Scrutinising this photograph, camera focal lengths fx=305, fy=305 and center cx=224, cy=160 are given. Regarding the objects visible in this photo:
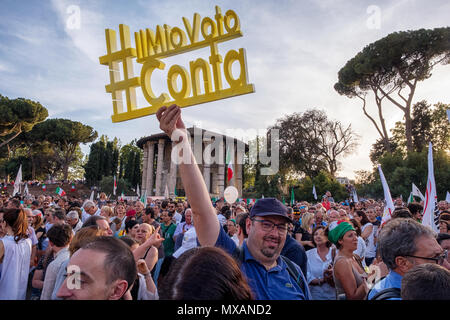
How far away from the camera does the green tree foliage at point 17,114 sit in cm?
3481

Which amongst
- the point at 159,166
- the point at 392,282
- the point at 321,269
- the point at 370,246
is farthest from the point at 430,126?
the point at 392,282

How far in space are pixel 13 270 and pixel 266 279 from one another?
2.74m

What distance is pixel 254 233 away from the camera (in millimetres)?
2023

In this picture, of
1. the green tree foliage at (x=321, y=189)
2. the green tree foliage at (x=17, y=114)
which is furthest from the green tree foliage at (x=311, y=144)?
the green tree foliage at (x=17, y=114)

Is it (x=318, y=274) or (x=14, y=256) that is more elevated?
(x=14, y=256)

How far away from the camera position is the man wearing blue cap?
1757 mm

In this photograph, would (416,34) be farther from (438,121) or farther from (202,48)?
(202,48)

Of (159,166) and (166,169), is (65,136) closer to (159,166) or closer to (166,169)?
(166,169)

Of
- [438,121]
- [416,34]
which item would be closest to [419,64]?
[416,34]

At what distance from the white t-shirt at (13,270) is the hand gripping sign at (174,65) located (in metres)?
1.94

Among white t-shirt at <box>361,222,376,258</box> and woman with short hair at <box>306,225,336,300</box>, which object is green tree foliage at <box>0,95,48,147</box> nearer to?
white t-shirt at <box>361,222,376,258</box>

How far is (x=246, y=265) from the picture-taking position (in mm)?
1907

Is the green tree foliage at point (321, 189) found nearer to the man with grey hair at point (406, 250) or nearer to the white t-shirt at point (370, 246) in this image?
the white t-shirt at point (370, 246)

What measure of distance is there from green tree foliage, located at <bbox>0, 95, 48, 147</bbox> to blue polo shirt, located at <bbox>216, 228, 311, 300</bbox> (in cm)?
4097
